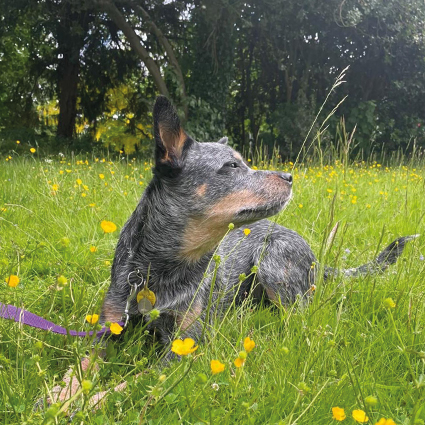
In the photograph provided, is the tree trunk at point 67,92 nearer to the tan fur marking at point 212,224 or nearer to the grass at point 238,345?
the grass at point 238,345

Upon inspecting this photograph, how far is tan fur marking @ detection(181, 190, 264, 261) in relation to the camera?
2.78 m

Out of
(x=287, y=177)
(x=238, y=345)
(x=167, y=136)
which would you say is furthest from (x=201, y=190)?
(x=238, y=345)

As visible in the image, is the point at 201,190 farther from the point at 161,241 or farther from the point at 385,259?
the point at 385,259

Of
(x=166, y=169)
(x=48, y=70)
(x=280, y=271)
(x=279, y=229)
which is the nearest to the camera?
(x=166, y=169)

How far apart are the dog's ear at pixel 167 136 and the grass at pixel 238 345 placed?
838 millimetres

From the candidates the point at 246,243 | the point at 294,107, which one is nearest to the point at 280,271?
the point at 246,243

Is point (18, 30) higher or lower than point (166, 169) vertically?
higher

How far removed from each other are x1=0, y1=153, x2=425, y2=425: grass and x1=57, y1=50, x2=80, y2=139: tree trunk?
12819 mm

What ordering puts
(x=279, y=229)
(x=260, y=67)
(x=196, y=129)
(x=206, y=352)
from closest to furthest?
1. (x=206, y=352)
2. (x=279, y=229)
3. (x=196, y=129)
4. (x=260, y=67)

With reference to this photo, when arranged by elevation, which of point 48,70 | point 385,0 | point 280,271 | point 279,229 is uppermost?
point 385,0

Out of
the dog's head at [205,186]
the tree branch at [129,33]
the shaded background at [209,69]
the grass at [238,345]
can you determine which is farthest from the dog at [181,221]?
the tree branch at [129,33]

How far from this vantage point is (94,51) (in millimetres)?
17328

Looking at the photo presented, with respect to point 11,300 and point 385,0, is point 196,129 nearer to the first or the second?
point 385,0

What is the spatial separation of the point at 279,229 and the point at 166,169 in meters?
1.39
